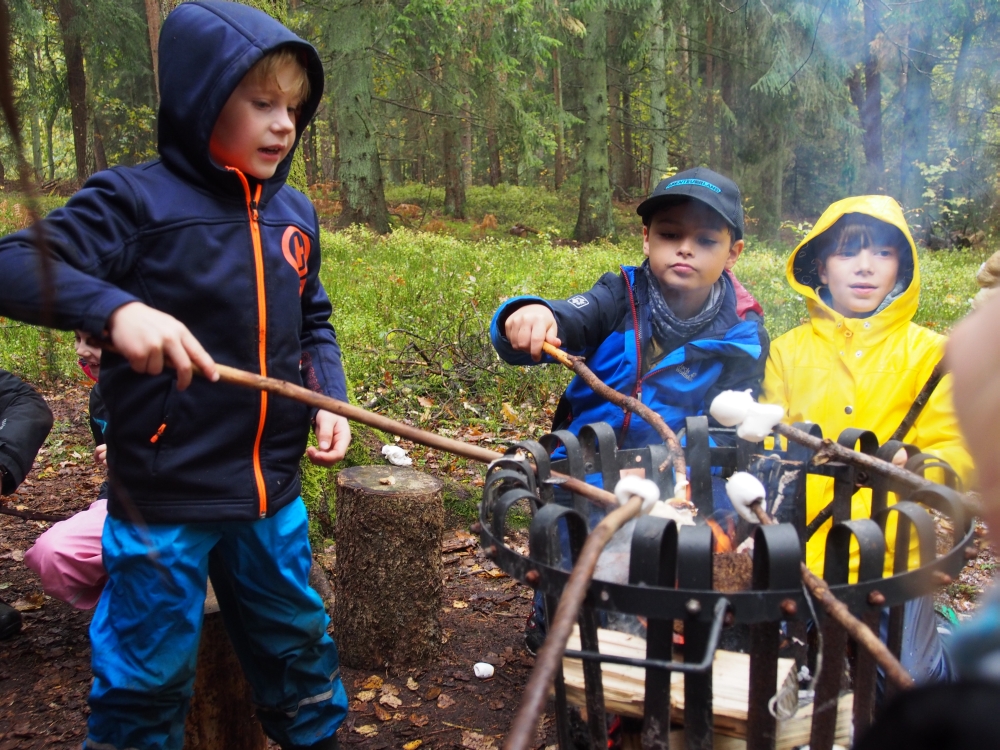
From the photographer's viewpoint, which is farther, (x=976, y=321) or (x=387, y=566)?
(x=387, y=566)

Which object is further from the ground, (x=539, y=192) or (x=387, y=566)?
(x=539, y=192)

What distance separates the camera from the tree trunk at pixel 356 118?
12844mm

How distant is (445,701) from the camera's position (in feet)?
9.15

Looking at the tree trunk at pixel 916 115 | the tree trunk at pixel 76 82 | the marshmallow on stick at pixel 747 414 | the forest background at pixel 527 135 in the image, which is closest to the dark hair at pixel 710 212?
the marshmallow on stick at pixel 747 414

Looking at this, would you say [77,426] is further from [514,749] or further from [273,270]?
[514,749]

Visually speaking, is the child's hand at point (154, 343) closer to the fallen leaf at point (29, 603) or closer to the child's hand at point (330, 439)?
the child's hand at point (330, 439)

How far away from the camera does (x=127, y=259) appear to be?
1.80 meters

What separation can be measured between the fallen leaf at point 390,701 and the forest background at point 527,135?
107 cm

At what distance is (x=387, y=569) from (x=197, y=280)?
55.3 inches

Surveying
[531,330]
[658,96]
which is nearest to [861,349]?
[531,330]

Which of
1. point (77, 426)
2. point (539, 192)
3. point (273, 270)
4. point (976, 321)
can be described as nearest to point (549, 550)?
point (976, 321)

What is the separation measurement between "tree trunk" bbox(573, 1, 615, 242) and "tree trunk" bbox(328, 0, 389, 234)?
4.58m

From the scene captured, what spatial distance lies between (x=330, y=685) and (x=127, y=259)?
124 centimetres

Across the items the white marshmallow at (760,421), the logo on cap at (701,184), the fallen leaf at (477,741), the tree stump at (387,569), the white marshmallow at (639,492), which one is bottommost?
the fallen leaf at (477,741)
